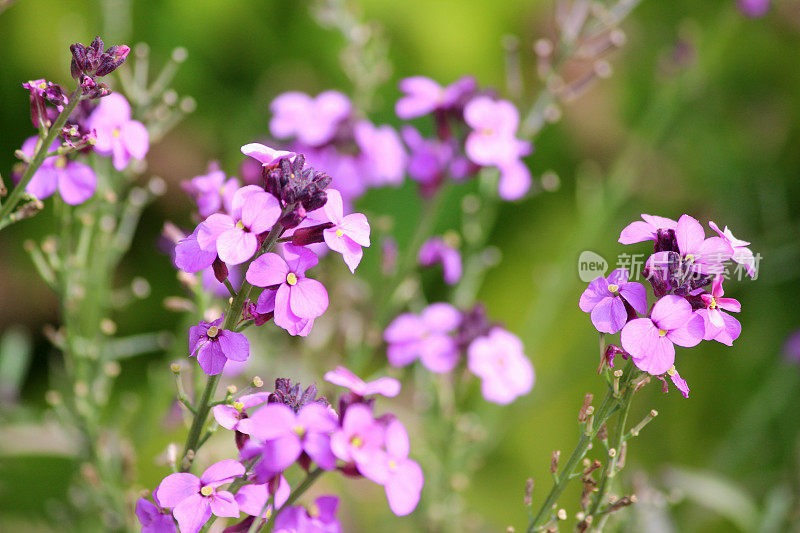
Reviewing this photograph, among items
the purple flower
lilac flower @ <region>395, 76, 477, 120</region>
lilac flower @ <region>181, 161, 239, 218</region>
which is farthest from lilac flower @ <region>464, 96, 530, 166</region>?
the purple flower

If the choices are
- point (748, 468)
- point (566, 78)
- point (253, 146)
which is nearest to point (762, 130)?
point (566, 78)

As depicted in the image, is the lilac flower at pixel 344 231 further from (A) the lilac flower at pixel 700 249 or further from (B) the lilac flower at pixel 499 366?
(B) the lilac flower at pixel 499 366

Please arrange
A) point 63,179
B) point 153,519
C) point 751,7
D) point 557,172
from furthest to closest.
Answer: point 557,172 < point 751,7 < point 63,179 < point 153,519

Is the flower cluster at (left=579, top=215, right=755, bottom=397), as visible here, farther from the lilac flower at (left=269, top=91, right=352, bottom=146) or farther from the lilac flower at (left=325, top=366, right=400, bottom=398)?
the lilac flower at (left=269, top=91, right=352, bottom=146)

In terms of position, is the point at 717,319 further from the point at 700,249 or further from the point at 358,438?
the point at 358,438

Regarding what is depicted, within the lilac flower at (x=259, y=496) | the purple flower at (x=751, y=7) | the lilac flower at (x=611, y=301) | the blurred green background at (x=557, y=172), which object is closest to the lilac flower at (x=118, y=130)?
the lilac flower at (x=259, y=496)

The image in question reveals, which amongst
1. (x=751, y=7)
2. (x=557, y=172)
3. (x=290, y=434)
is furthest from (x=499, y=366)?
(x=557, y=172)
